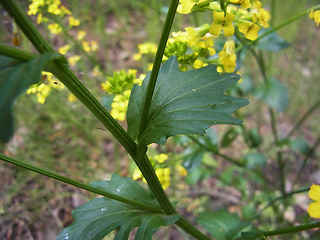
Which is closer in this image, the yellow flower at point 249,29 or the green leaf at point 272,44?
the yellow flower at point 249,29

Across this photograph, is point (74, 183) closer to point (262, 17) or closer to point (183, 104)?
point (183, 104)

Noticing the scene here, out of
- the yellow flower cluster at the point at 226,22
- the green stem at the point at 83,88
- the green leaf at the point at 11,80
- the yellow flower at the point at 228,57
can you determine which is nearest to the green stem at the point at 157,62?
the green stem at the point at 83,88

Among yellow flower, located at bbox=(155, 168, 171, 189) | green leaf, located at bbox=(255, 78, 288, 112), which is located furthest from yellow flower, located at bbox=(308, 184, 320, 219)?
green leaf, located at bbox=(255, 78, 288, 112)

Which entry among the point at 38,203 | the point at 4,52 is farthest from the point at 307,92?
the point at 4,52

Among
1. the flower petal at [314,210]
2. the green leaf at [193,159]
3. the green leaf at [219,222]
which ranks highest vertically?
the green leaf at [193,159]

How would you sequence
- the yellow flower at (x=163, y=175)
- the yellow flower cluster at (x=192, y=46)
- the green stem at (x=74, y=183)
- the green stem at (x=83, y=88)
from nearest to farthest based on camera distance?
the green stem at (x=83, y=88) < the green stem at (x=74, y=183) < the yellow flower cluster at (x=192, y=46) < the yellow flower at (x=163, y=175)

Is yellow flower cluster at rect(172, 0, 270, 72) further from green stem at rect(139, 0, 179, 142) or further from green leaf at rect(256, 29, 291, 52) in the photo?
green leaf at rect(256, 29, 291, 52)

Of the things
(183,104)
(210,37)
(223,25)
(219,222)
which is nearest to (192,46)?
(210,37)

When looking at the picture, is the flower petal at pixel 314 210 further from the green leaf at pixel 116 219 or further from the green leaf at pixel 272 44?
the green leaf at pixel 272 44
